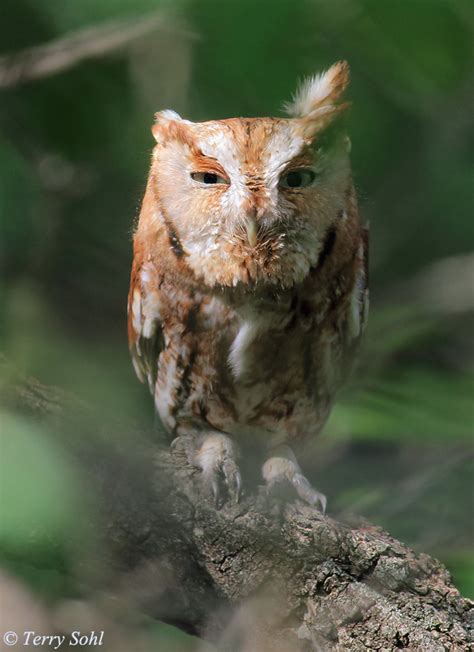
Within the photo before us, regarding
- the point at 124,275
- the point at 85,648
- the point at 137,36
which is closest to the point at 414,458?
the point at 124,275

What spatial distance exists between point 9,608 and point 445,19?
90cm

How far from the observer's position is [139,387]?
1.58m

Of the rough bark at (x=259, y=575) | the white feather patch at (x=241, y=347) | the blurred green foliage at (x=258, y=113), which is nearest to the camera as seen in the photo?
the blurred green foliage at (x=258, y=113)

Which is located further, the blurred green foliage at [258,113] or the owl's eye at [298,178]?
the owl's eye at [298,178]

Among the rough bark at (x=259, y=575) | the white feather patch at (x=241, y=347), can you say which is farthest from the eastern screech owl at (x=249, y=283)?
the rough bark at (x=259, y=575)

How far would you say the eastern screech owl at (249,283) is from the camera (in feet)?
3.70

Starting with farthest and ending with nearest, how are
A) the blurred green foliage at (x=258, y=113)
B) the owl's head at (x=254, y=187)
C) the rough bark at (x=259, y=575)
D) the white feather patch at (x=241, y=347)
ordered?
the white feather patch at (x=241, y=347)
the owl's head at (x=254, y=187)
the rough bark at (x=259, y=575)
the blurred green foliage at (x=258, y=113)

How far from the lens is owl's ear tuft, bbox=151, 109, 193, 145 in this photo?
1.19m

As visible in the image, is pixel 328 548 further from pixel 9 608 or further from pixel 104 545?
pixel 9 608

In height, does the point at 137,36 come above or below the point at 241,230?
above

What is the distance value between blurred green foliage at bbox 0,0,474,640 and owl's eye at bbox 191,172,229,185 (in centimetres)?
10

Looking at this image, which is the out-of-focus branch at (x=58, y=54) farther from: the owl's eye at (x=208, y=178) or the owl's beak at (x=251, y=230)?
the owl's beak at (x=251, y=230)

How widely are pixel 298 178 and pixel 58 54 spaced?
1.57ft

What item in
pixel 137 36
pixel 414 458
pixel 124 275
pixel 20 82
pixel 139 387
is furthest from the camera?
pixel 414 458
